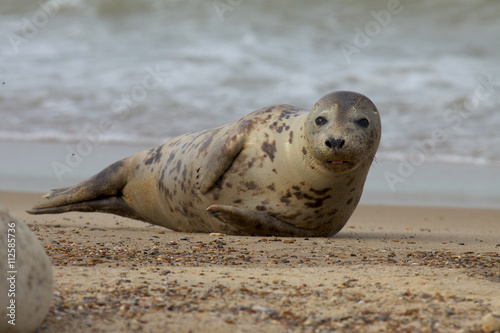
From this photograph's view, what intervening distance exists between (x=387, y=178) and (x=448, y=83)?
468 cm

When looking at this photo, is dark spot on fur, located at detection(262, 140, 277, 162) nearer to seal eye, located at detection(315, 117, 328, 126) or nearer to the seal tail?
seal eye, located at detection(315, 117, 328, 126)

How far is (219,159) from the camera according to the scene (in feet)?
16.6

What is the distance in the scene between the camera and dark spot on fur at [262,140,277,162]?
5.05 m

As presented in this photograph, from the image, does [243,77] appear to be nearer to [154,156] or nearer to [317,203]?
[154,156]

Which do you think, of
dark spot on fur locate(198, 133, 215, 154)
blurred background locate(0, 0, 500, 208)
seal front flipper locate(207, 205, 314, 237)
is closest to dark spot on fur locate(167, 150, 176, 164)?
dark spot on fur locate(198, 133, 215, 154)

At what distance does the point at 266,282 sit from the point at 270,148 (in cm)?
188

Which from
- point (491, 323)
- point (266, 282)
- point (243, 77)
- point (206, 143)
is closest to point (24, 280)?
point (266, 282)

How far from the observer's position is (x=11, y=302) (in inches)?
85.8

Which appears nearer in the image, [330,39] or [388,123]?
[388,123]

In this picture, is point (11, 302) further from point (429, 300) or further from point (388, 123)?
point (388, 123)

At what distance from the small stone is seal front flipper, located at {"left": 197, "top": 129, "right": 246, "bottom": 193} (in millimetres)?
2725

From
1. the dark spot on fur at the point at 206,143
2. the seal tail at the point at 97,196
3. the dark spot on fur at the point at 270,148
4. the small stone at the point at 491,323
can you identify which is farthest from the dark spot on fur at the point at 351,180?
the small stone at the point at 491,323

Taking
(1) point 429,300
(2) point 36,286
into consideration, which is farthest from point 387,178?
(2) point 36,286

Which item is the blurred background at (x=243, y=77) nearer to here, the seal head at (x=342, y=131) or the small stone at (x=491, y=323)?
the seal head at (x=342, y=131)
